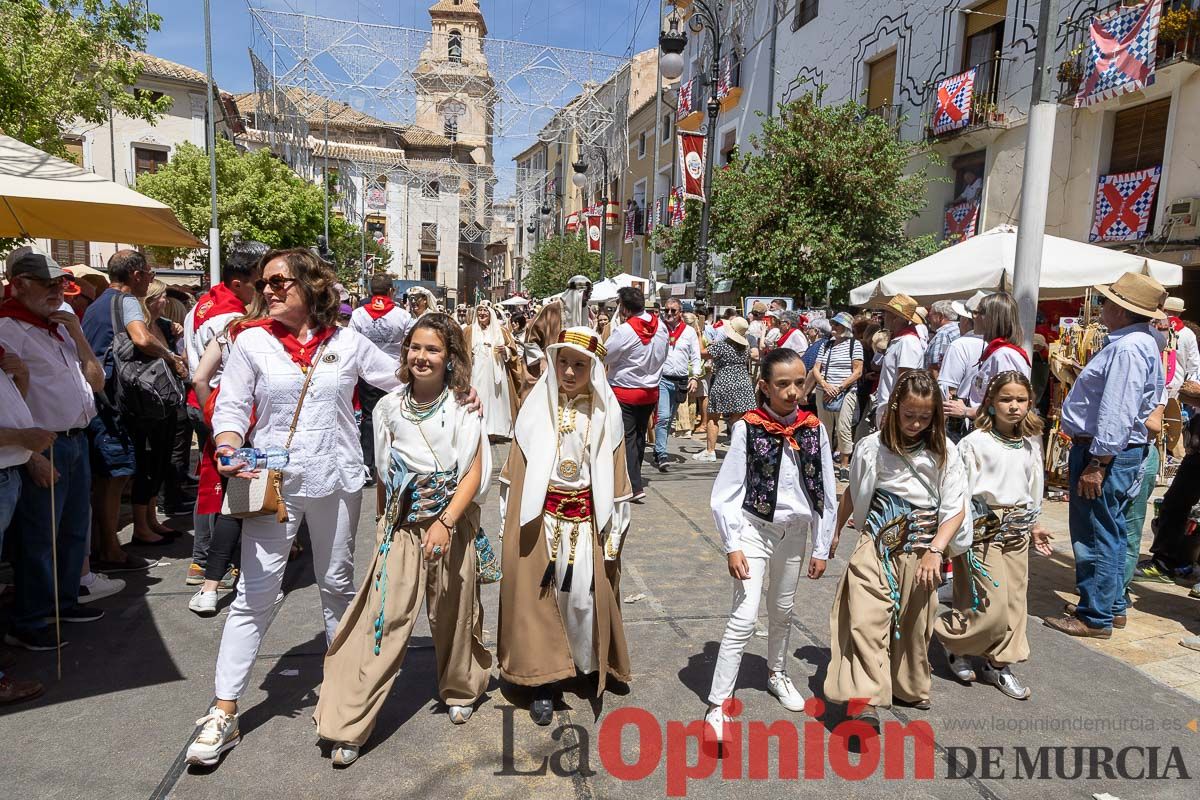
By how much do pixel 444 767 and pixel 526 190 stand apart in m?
49.6

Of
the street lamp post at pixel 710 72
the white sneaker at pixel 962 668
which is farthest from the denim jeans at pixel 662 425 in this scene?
the white sneaker at pixel 962 668

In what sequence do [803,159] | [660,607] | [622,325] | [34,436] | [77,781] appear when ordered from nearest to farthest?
[77,781], [34,436], [660,607], [622,325], [803,159]

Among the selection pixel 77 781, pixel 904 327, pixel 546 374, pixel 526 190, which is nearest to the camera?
pixel 77 781

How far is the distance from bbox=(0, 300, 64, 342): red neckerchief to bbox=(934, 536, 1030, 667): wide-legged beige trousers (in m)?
4.67

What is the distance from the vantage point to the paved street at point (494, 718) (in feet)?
9.28

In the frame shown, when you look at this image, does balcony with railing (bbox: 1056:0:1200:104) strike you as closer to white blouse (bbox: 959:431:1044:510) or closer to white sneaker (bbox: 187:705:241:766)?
white blouse (bbox: 959:431:1044:510)

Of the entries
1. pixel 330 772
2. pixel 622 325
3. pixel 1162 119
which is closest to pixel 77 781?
pixel 330 772

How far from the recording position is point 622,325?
6656 millimetres

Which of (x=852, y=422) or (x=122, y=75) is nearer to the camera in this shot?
(x=852, y=422)

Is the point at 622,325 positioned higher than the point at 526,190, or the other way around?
the point at 526,190

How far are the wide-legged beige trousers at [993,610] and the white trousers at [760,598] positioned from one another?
3.11ft

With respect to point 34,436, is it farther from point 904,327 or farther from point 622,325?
point 904,327

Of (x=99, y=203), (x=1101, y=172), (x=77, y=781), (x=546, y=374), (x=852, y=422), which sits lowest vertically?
(x=77, y=781)

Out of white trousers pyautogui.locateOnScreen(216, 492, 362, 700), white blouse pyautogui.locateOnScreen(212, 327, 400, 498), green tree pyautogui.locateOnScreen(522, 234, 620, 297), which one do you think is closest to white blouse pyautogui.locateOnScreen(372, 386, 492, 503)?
white blouse pyautogui.locateOnScreen(212, 327, 400, 498)
